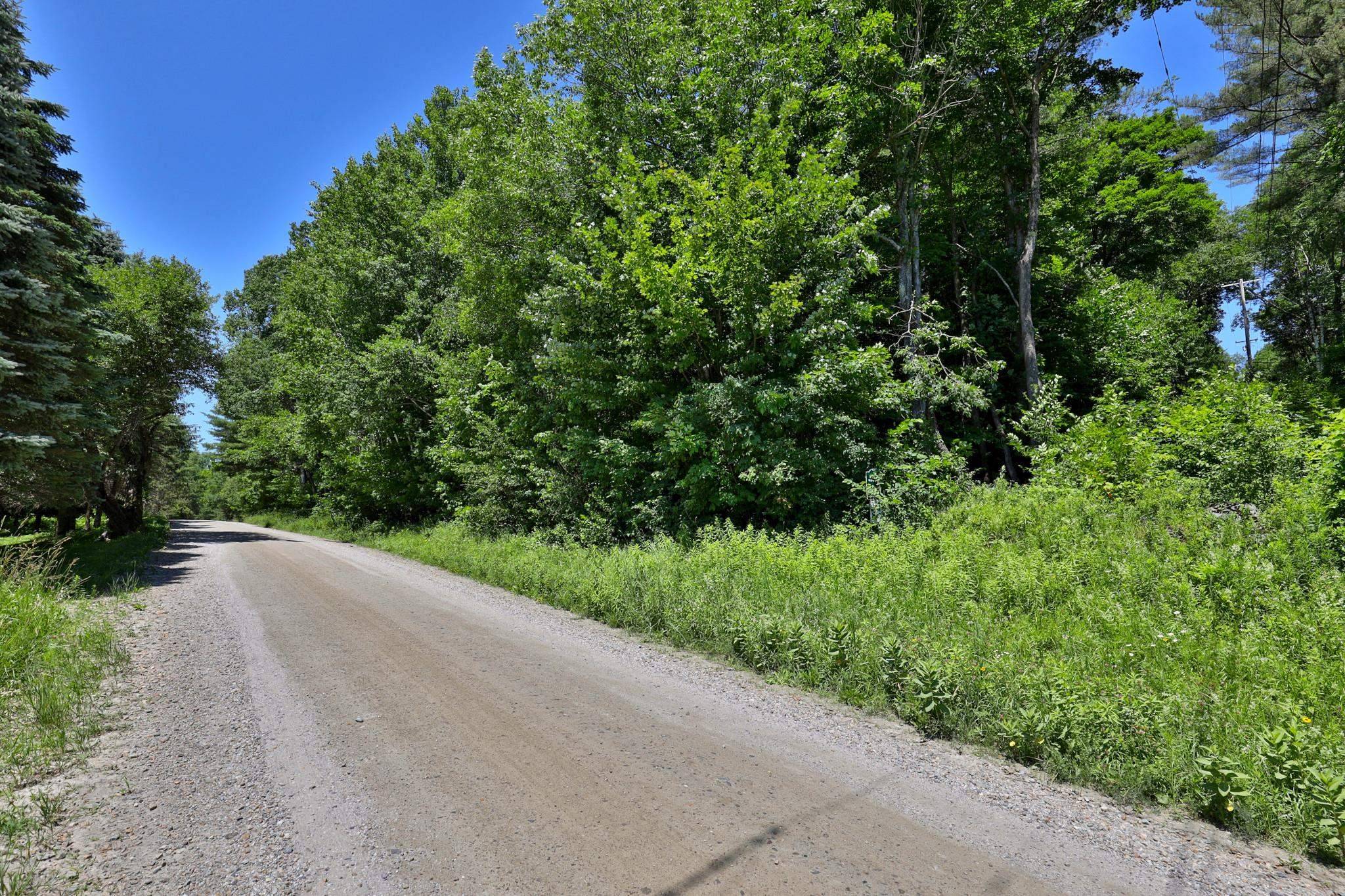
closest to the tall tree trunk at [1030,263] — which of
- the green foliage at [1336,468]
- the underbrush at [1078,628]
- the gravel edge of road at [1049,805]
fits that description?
the underbrush at [1078,628]

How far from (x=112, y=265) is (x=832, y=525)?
26409 millimetres

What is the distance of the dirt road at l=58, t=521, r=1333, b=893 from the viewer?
103 inches

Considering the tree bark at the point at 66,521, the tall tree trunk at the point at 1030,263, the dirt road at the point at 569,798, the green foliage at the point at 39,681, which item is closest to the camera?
the dirt road at the point at 569,798

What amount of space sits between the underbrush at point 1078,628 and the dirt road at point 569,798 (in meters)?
0.31

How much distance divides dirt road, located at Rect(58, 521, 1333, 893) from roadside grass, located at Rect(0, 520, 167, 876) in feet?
0.81

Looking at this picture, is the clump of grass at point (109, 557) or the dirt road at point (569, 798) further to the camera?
the clump of grass at point (109, 557)

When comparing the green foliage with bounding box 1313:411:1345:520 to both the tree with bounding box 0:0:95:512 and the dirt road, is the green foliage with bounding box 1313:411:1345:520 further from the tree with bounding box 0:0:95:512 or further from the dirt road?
the tree with bounding box 0:0:95:512

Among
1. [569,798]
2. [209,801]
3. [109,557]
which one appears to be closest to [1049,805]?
[569,798]

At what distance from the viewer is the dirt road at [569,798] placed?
2625 millimetres

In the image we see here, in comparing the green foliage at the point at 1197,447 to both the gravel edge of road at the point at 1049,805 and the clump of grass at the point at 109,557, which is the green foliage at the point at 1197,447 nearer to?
the gravel edge of road at the point at 1049,805

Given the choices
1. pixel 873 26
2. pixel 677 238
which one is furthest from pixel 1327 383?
pixel 677 238

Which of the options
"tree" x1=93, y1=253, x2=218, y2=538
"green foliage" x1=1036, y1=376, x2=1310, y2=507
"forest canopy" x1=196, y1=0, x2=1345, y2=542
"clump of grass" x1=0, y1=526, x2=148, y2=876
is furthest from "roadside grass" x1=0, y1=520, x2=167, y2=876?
"tree" x1=93, y1=253, x2=218, y2=538

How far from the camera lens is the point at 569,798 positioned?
3.22 meters

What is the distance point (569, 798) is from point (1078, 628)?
15.4 feet
